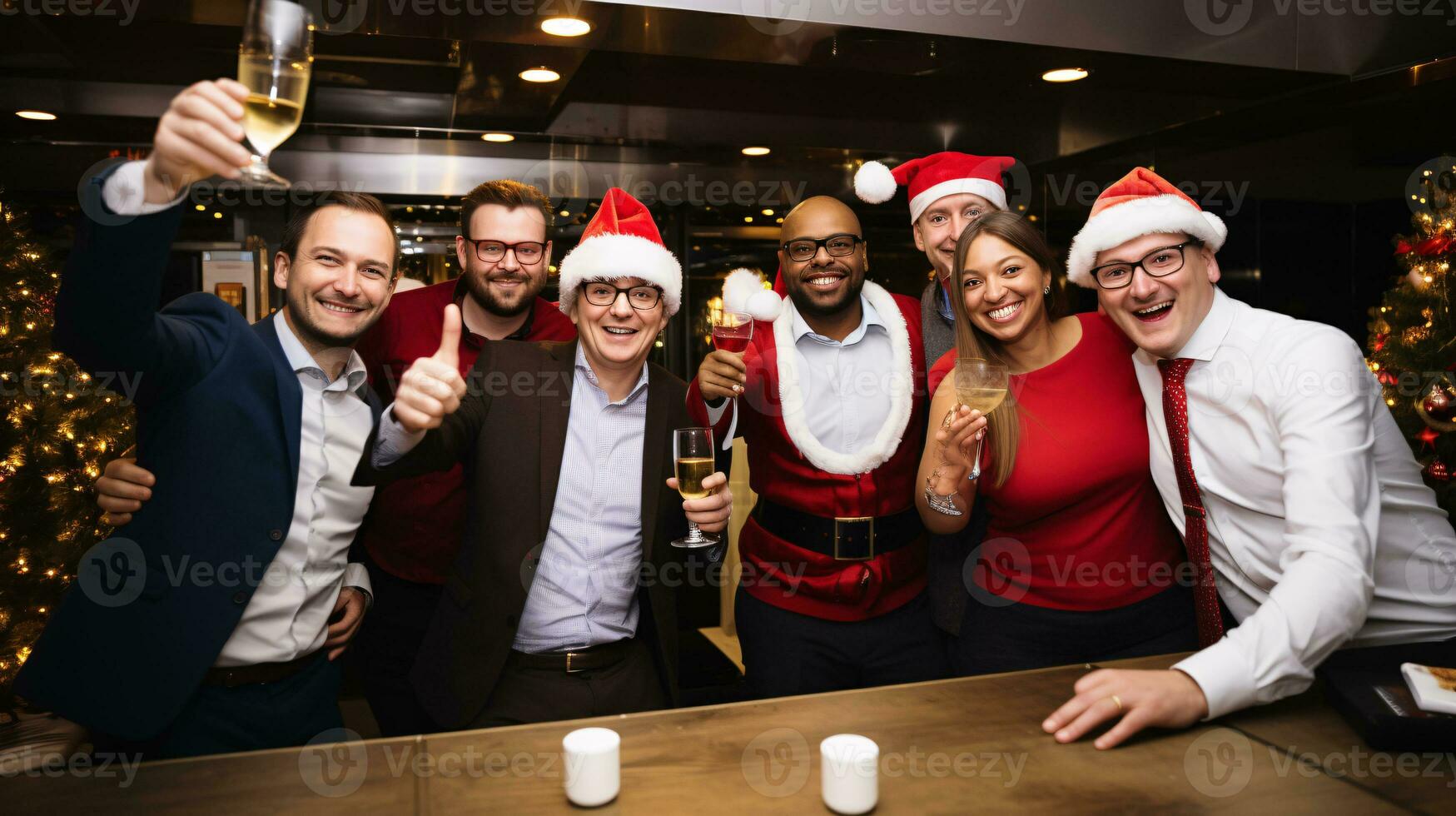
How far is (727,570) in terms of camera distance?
508cm

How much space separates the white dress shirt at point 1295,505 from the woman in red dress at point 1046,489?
12cm

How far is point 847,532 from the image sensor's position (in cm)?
252

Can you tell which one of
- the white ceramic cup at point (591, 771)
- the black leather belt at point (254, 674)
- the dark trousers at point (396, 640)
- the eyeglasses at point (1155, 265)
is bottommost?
the dark trousers at point (396, 640)

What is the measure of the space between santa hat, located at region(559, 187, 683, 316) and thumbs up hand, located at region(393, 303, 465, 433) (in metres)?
0.66

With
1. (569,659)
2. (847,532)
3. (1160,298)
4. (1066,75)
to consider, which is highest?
(1066,75)

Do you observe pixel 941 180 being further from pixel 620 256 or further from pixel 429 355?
pixel 429 355

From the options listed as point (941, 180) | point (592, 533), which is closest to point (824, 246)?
point (941, 180)

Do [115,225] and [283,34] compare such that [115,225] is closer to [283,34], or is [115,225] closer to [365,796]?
[283,34]

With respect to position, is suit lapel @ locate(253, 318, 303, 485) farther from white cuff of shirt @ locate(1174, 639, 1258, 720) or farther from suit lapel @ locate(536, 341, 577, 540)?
white cuff of shirt @ locate(1174, 639, 1258, 720)

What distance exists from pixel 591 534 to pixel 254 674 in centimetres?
76

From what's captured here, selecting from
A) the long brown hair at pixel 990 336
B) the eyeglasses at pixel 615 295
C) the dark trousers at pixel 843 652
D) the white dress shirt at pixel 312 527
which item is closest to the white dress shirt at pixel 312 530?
the white dress shirt at pixel 312 527

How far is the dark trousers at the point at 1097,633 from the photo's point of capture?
218 centimetres

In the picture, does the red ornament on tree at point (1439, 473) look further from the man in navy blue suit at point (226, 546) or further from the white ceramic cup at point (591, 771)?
the man in navy blue suit at point (226, 546)

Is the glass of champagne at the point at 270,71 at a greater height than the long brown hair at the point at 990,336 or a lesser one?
greater
